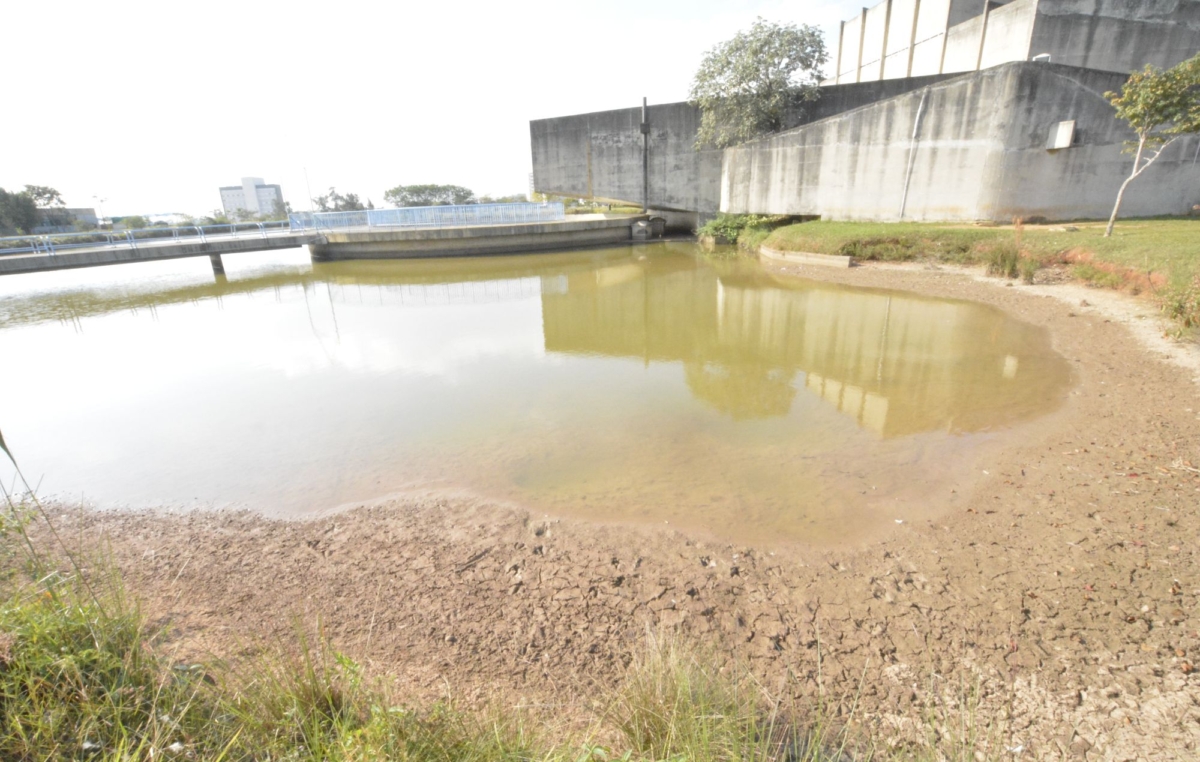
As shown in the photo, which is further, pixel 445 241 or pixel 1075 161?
pixel 445 241

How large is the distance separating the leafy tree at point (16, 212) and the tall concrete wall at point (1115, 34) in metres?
49.5

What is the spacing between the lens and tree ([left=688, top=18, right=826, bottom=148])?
18.2 meters

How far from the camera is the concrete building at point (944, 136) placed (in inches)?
521

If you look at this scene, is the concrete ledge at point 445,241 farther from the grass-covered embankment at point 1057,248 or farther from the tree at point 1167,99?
the tree at point 1167,99

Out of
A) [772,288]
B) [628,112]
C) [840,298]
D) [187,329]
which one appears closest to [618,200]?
[628,112]

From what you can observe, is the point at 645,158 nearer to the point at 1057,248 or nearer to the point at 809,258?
the point at 809,258

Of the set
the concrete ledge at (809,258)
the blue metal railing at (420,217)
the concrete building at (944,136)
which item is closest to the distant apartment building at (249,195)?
the blue metal railing at (420,217)

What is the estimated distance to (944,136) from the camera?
14258mm

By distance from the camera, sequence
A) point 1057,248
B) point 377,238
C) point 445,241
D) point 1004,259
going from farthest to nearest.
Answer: point 445,241 → point 377,238 → point 1004,259 → point 1057,248

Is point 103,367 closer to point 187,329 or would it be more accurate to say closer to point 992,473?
point 187,329

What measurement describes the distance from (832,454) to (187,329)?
1223cm

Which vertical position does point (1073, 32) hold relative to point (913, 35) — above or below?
below

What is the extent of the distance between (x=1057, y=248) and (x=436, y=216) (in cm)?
1981

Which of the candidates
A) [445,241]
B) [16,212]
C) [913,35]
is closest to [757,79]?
[913,35]
